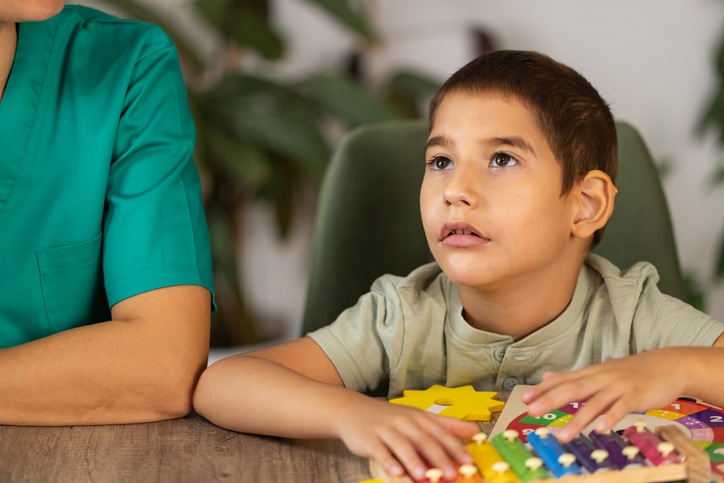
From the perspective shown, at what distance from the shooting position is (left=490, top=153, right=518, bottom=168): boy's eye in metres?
1.05

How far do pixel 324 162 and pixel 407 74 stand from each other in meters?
0.42

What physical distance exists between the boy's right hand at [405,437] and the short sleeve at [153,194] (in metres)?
0.32

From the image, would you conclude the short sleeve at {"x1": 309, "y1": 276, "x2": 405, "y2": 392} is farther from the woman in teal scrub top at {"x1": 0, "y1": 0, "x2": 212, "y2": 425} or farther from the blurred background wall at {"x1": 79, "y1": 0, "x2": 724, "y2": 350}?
the blurred background wall at {"x1": 79, "y1": 0, "x2": 724, "y2": 350}

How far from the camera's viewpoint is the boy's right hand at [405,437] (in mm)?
751

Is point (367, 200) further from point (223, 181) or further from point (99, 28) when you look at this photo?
point (223, 181)

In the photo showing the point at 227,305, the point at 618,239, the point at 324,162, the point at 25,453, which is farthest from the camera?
the point at 227,305

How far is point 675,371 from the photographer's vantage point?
0.86 m

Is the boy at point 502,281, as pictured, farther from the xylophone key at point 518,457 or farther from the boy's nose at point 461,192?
the xylophone key at point 518,457

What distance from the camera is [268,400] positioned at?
35.2 inches

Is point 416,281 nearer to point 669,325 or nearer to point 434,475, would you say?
point 669,325

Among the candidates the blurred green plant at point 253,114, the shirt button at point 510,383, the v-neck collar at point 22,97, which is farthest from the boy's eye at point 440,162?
the blurred green plant at point 253,114

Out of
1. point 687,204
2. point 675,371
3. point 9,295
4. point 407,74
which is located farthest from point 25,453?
point 687,204

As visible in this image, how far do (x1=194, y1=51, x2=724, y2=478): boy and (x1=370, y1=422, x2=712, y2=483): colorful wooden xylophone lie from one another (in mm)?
209

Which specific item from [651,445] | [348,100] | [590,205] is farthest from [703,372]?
[348,100]
